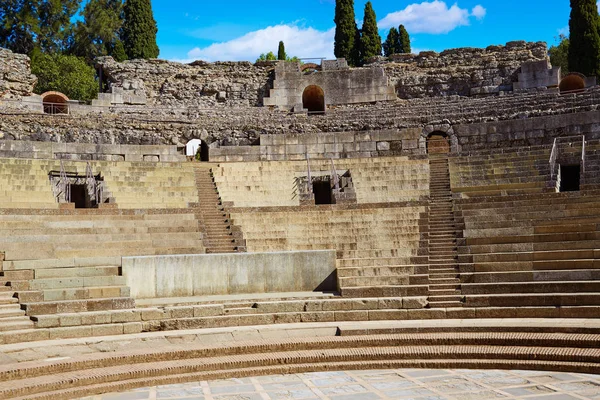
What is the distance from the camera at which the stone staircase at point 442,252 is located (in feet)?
40.2

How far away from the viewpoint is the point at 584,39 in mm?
31734

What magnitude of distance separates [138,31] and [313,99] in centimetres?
1396

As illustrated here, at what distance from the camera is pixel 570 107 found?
22.0 meters

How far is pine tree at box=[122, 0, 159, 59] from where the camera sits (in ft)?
124

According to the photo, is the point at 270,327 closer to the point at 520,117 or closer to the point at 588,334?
the point at 588,334

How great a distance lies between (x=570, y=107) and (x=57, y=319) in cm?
1828

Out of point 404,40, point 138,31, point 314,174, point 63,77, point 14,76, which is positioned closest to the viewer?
point 314,174

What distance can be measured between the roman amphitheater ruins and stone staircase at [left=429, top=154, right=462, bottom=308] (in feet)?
0.16

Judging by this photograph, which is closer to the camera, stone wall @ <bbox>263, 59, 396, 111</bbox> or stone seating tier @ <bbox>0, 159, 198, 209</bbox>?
stone seating tier @ <bbox>0, 159, 198, 209</bbox>

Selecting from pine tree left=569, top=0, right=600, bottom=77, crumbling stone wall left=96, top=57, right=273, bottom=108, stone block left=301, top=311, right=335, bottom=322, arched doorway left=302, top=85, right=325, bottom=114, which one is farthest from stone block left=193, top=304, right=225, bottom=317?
pine tree left=569, top=0, right=600, bottom=77

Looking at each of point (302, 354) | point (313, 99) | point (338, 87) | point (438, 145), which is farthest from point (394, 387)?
point (313, 99)

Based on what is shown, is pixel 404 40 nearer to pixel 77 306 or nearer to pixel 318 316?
pixel 318 316

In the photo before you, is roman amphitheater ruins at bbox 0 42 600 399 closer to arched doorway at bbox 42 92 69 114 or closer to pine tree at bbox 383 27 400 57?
arched doorway at bbox 42 92 69 114

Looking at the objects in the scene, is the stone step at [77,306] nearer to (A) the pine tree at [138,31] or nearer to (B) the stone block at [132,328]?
(B) the stone block at [132,328]
